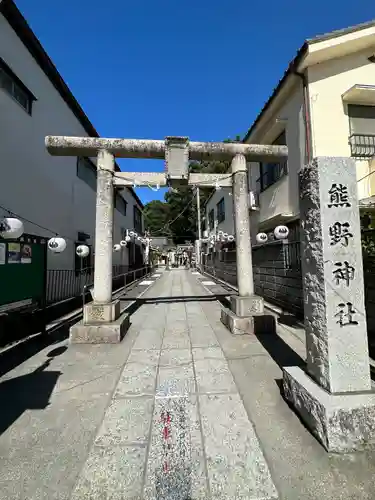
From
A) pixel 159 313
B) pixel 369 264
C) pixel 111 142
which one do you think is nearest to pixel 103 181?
pixel 111 142

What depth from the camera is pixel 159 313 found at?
8.00 meters

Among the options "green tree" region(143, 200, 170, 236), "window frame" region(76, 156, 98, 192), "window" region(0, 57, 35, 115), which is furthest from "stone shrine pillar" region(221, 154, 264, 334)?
"green tree" region(143, 200, 170, 236)

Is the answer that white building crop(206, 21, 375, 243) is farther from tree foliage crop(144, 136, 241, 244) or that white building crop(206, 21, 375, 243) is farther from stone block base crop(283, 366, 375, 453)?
tree foliage crop(144, 136, 241, 244)

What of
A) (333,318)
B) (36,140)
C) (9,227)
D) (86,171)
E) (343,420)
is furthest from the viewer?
(86,171)

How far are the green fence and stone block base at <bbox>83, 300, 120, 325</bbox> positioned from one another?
1.39 meters

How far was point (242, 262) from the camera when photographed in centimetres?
621

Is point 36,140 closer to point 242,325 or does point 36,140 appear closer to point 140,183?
point 140,183

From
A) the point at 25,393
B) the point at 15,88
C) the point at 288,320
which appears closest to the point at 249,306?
the point at 288,320

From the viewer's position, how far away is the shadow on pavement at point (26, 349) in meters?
4.48

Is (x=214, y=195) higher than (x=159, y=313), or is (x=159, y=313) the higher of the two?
(x=214, y=195)

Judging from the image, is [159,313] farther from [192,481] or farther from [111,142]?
[192,481]

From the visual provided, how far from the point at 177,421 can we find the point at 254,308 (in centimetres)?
357

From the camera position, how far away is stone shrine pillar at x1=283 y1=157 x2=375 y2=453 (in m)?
2.57

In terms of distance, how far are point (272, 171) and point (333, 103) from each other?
346 cm
